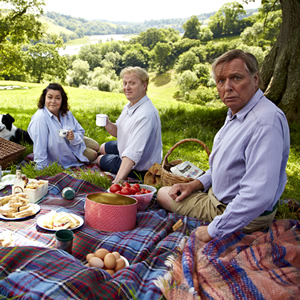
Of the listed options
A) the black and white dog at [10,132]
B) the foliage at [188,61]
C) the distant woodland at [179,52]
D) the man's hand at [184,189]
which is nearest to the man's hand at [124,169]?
the man's hand at [184,189]

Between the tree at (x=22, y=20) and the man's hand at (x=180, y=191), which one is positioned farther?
the tree at (x=22, y=20)

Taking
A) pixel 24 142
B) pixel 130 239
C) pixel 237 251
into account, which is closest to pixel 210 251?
pixel 237 251

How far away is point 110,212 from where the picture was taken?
106 inches

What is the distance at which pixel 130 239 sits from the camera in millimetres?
2598

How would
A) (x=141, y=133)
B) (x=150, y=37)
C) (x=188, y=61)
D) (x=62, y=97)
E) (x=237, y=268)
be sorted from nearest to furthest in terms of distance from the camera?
(x=237, y=268), (x=141, y=133), (x=62, y=97), (x=188, y=61), (x=150, y=37)

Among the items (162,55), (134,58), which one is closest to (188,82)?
(162,55)

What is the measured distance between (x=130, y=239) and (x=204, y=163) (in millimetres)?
3262

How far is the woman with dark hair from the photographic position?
440cm

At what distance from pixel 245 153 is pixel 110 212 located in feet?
3.98

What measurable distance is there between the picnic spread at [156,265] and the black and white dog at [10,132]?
2851 mm

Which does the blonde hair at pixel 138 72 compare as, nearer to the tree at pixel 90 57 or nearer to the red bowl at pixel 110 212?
the red bowl at pixel 110 212

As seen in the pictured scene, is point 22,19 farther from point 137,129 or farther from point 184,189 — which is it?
point 184,189

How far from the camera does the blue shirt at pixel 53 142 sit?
439 cm

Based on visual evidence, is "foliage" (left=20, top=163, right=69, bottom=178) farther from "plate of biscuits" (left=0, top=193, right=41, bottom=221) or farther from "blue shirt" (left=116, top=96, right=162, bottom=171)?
"plate of biscuits" (left=0, top=193, right=41, bottom=221)
